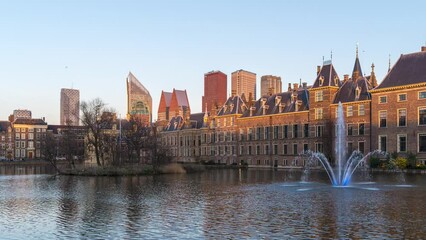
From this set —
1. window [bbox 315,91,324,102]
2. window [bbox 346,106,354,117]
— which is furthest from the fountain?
window [bbox 315,91,324,102]

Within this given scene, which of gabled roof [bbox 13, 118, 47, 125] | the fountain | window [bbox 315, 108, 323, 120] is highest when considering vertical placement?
gabled roof [bbox 13, 118, 47, 125]

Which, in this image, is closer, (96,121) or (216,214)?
(216,214)

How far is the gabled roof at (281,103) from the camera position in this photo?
85.9 meters

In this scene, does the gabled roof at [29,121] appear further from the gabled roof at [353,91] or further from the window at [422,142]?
the window at [422,142]

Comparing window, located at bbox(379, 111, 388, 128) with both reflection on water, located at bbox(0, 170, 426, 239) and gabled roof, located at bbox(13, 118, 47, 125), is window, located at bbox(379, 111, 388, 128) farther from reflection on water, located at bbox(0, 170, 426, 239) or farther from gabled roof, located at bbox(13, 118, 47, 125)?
gabled roof, located at bbox(13, 118, 47, 125)

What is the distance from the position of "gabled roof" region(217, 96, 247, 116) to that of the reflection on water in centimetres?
6503

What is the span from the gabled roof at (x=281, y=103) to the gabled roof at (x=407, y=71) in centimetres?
1685

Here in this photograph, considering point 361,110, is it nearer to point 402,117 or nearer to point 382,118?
point 382,118

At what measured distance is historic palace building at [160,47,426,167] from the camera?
67.9 meters

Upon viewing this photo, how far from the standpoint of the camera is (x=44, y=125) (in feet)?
496

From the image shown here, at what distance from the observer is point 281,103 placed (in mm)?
89562

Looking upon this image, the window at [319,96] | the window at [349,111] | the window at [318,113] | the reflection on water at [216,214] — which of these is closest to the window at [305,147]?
the window at [318,113]

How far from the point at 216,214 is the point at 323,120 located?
57968 millimetres

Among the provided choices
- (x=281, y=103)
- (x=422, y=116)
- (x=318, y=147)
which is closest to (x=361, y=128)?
(x=318, y=147)
